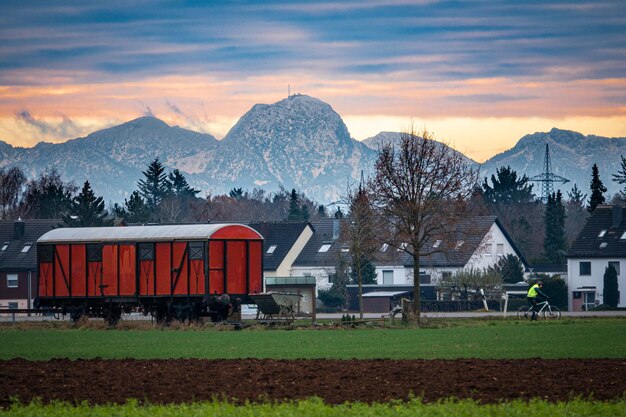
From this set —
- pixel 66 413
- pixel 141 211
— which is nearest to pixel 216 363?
pixel 66 413

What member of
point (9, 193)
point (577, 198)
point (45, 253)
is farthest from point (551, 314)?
point (577, 198)

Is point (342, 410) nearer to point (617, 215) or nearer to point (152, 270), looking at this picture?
point (152, 270)

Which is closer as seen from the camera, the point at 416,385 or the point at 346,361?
the point at 416,385

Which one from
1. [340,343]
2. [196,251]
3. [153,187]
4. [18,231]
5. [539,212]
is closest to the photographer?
[340,343]

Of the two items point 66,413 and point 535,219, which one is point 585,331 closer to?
point 66,413

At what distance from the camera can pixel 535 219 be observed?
138 m

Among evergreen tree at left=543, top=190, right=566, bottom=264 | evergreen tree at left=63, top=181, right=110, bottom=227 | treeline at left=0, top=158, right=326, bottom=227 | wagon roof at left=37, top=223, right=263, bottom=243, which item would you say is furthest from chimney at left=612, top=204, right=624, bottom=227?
treeline at left=0, top=158, right=326, bottom=227

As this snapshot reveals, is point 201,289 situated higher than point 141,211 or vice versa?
point 141,211

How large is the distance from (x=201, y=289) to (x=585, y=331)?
16.6 metres

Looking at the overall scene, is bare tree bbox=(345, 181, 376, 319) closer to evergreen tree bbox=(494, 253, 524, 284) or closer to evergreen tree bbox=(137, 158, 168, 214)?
evergreen tree bbox=(494, 253, 524, 284)

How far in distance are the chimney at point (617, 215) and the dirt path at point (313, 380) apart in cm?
5555

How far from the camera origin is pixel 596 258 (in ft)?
246

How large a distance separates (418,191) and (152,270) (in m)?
11.8

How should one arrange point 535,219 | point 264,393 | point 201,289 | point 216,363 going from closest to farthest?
1. point 264,393
2. point 216,363
3. point 201,289
4. point 535,219
